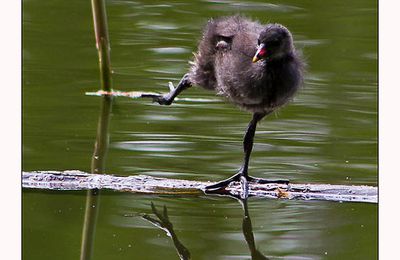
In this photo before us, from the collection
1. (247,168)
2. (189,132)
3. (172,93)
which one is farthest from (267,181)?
(172,93)

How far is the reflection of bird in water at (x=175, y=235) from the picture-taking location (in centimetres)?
382

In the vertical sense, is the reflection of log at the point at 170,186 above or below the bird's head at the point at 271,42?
below

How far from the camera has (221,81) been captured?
4496 mm

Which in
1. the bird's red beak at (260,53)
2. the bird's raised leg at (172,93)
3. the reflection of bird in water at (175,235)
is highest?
the bird's red beak at (260,53)

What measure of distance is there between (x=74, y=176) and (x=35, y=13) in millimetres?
2691

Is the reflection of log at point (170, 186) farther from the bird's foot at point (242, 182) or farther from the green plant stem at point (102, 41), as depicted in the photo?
the green plant stem at point (102, 41)

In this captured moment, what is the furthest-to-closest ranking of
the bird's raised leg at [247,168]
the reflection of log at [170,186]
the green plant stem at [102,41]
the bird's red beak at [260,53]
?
the green plant stem at [102,41], the bird's raised leg at [247,168], the reflection of log at [170,186], the bird's red beak at [260,53]

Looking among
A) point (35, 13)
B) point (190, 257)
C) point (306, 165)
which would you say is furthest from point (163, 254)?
point (35, 13)

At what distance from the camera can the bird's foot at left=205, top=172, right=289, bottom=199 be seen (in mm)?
4355

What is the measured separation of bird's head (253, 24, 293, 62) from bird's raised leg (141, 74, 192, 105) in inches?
30.7

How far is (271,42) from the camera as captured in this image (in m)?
4.18

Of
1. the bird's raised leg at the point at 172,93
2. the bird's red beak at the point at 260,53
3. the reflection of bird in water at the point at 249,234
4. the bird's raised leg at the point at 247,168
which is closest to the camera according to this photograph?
the reflection of bird in water at the point at 249,234

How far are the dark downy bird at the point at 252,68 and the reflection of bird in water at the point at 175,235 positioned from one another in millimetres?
223

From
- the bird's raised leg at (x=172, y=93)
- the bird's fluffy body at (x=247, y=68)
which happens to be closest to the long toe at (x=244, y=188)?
the bird's fluffy body at (x=247, y=68)
